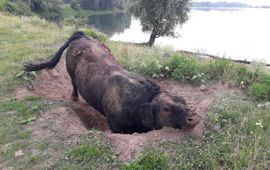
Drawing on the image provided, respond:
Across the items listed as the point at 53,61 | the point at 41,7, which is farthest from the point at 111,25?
the point at 53,61

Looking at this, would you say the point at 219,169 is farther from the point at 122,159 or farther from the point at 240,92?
the point at 240,92

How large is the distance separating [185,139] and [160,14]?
21.1m

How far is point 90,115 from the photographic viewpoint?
297 inches

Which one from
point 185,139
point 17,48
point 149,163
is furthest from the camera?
point 17,48

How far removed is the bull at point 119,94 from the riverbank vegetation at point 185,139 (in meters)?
0.50

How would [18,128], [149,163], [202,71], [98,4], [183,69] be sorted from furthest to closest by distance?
[98,4]
[202,71]
[183,69]
[18,128]
[149,163]

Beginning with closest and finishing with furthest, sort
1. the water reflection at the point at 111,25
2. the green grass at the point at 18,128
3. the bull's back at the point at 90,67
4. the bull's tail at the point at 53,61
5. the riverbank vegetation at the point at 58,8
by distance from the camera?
the green grass at the point at 18,128
the bull's back at the point at 90,67
the bull's tail at the point at 53,61
the water reflection at the point at 111,25
the riverbank vegetation at the point at 58,8

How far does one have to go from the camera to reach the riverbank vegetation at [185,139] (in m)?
5.06

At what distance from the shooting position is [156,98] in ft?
19.4

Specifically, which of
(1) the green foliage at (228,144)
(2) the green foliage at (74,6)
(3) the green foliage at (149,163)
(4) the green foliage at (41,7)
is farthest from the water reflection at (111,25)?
(3) the green foliage at (149,163)

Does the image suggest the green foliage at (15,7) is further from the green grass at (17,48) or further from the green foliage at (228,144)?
the green foliage at (228,144)

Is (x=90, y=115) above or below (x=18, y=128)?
below

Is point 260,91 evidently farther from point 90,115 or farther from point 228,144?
point 90,115

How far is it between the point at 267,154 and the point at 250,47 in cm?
2211
